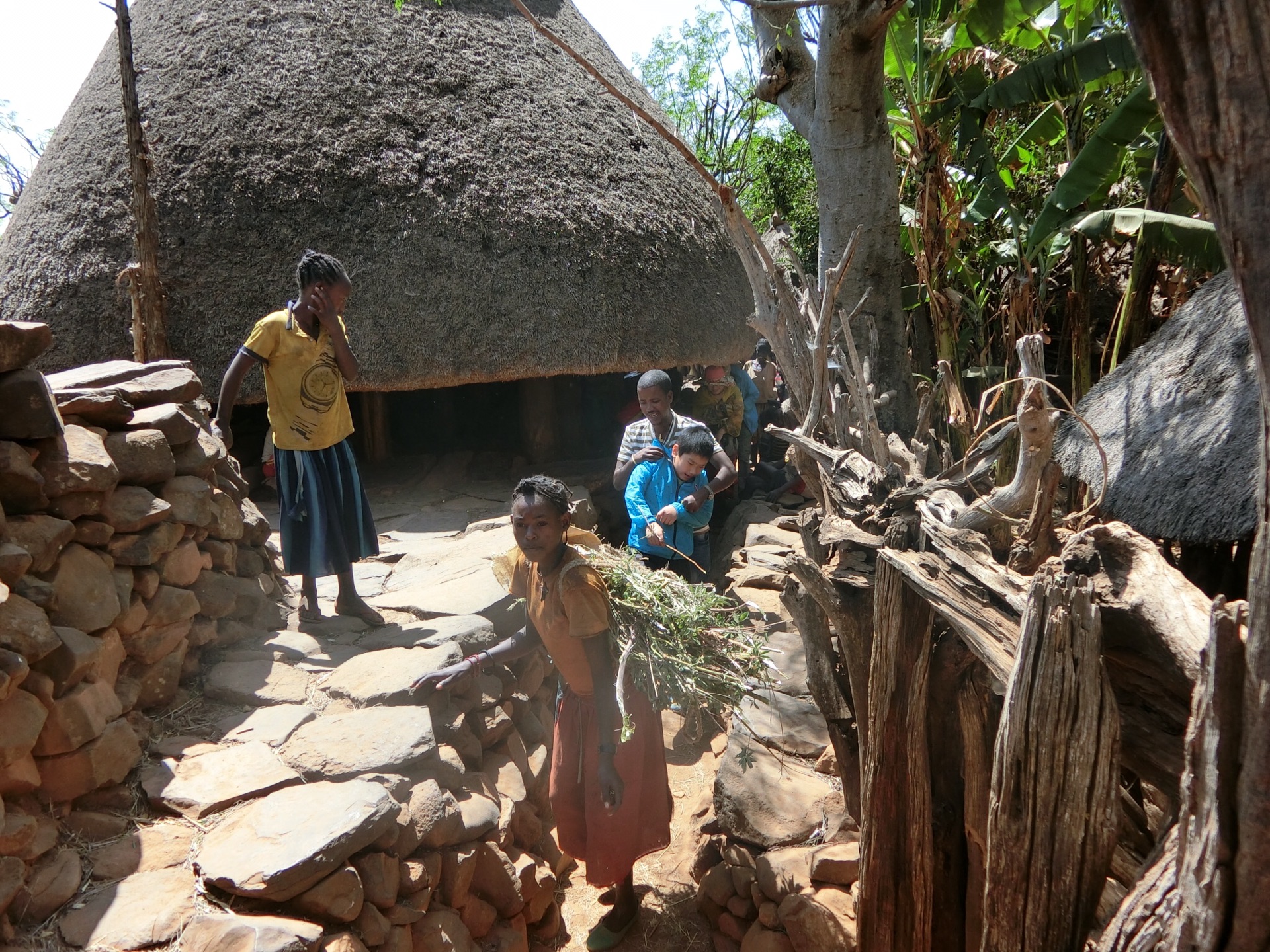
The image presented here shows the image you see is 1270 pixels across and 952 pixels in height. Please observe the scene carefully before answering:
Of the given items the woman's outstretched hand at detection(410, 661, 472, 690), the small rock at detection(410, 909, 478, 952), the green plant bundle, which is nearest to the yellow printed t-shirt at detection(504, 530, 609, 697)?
the green plant bundle

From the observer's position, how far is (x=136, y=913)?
7.18ft

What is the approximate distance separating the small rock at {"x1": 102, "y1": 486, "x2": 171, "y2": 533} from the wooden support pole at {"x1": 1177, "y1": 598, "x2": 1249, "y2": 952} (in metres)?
2.99

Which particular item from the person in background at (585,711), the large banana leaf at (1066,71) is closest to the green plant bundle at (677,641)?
the person in background at (585,711)

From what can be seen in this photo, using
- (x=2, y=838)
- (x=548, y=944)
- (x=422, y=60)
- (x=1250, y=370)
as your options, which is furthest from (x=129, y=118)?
(x=1250, y=370)

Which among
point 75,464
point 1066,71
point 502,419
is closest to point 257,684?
point 75,464

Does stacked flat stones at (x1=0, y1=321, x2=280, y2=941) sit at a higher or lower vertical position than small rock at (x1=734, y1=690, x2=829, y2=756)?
higher

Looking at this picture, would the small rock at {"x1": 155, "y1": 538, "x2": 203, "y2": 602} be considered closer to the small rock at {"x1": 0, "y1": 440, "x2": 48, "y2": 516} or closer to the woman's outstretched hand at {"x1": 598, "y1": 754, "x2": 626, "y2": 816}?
the small rock at {"x1": 0, "y1": 440, "x2": 48, "y2": 516}

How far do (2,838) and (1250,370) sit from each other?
3632 millimetres

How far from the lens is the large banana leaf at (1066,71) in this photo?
5.82 m

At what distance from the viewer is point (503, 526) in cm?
511

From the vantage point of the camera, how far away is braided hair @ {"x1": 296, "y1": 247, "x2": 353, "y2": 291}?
127 inches

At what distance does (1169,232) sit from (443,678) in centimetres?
450

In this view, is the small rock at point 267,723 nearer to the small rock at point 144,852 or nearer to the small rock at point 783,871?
the small rock at point 144,852

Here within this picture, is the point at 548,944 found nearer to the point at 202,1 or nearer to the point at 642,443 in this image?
the point at 642,443
